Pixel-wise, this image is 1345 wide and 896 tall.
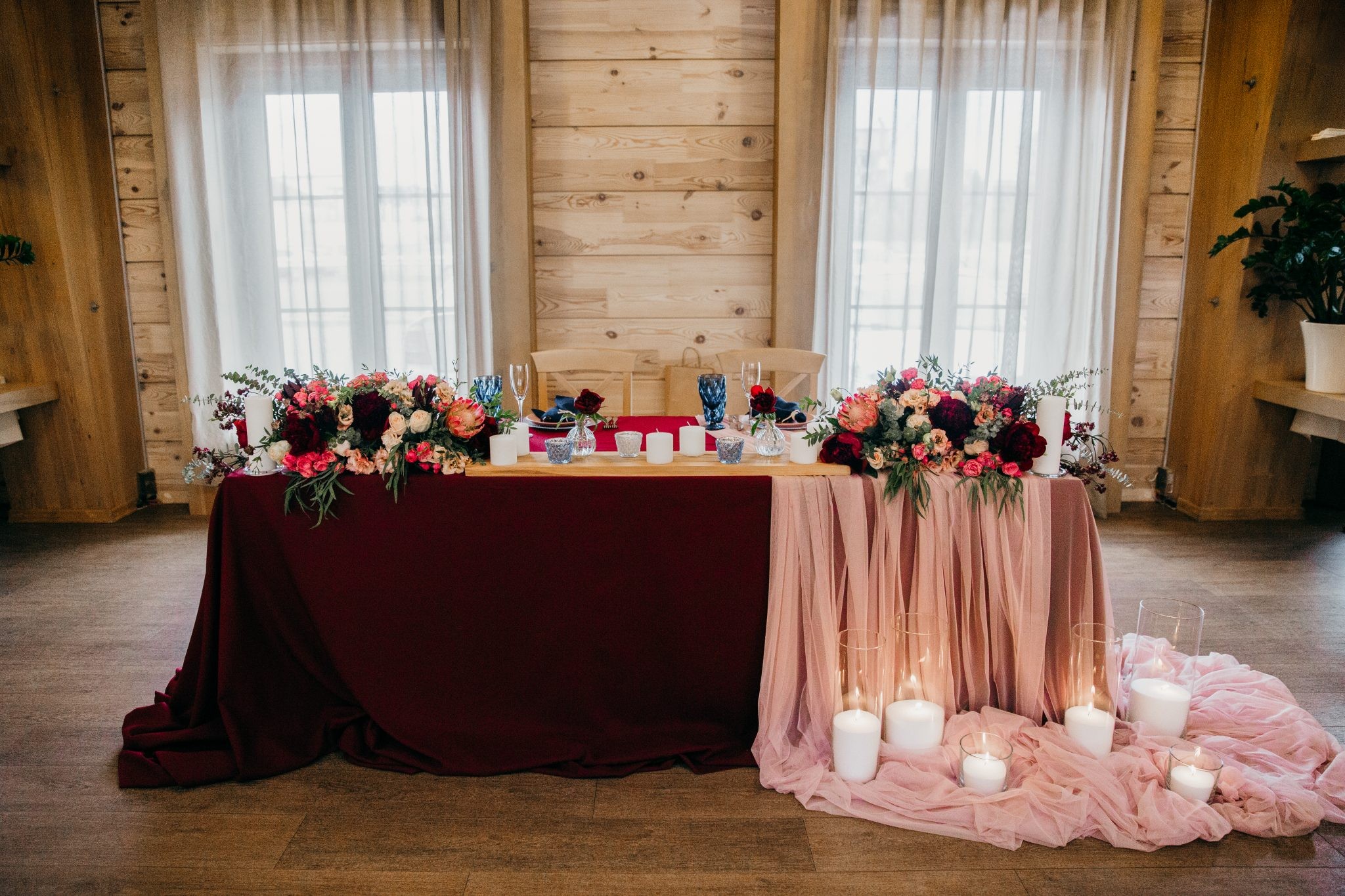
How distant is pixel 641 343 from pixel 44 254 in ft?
8.48

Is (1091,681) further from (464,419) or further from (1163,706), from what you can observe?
(464,419)

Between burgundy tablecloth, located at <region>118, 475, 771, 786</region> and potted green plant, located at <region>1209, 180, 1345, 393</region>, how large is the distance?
2797 millimetres

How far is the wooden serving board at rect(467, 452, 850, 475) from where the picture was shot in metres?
2.11

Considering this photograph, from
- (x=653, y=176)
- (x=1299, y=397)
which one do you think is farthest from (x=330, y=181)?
(x=1299, y=397)

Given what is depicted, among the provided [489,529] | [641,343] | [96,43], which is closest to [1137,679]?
[489,529]

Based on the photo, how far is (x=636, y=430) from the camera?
2.73 m

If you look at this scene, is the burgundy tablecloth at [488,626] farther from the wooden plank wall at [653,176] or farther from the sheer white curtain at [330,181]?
the wooden plank wall at [653,176]

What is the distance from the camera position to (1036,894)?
67.5 inches

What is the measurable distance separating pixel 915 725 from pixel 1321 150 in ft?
10.2

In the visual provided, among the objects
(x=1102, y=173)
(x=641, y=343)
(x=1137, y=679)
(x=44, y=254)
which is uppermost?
(x=1102, y=173)

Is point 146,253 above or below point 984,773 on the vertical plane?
above

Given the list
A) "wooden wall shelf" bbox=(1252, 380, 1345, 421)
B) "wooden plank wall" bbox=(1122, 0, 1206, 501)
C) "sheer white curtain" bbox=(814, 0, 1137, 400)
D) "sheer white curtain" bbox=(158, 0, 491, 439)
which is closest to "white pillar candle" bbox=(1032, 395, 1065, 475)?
"sheer white curtain" bbox=(814, 0, 1137, 400)

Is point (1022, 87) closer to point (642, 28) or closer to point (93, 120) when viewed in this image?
point (642, 28)

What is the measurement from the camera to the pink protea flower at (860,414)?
2133 millimetres
